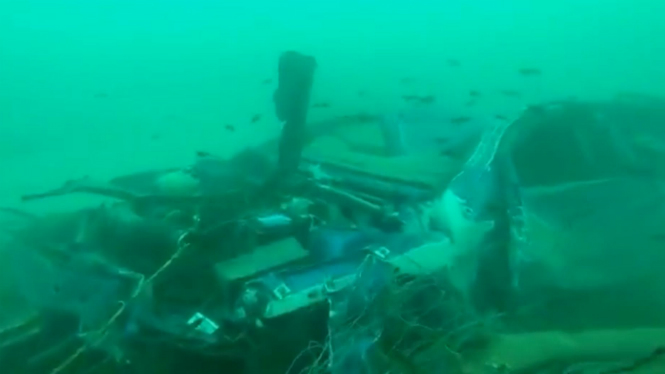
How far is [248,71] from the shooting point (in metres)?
25.8

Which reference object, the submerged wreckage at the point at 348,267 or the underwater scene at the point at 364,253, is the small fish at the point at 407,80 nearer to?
the underwater scene at the point at 364,253

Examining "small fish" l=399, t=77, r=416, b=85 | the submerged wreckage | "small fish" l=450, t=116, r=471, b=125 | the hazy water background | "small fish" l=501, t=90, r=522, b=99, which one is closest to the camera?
the submerged wreckage

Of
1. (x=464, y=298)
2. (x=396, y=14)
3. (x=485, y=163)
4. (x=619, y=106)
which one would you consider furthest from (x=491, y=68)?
(x=396, y=14)

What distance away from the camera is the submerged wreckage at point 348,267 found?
13.3ft

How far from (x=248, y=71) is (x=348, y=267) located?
73.0 ft

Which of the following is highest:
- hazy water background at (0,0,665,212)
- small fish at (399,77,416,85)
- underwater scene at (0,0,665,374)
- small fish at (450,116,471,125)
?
underwater scene at (0,0,665,374)

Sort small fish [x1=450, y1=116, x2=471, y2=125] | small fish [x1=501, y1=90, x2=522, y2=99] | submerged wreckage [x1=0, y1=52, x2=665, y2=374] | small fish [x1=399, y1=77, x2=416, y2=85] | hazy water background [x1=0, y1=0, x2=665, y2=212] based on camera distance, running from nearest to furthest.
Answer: submerged wreckage [x1=0, y1=52, x2=665, y2=374]
small fish [x1=450, y1=116, x2=471, y2=125]
small fish [x1=501, y1=90, x2=522, y2=99]
hazy water background [x1=0, y1=0, x2=665, y2=212]
small fish [x1=399, y1=77, x2=416, y2=85]

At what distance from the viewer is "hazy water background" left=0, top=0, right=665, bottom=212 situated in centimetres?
1440

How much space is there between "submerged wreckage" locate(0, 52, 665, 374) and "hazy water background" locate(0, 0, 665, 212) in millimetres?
3449

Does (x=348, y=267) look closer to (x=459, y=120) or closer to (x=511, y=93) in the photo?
Answer: (x=459, y=120)

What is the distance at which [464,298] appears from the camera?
186 inches

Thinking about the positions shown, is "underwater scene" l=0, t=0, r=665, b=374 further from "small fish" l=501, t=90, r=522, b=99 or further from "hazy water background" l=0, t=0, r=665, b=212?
"hazy water background" l=0, t=0, r=665, b=212

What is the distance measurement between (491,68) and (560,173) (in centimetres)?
1411

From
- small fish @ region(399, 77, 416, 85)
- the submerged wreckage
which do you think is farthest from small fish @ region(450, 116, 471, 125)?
small fish @ region(399, 77, 416, 85)
